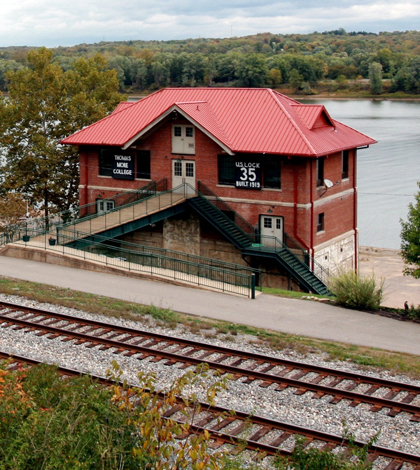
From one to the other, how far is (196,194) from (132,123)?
579cm

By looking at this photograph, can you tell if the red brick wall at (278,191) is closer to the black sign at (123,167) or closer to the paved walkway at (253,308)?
the black sign at (123,167)

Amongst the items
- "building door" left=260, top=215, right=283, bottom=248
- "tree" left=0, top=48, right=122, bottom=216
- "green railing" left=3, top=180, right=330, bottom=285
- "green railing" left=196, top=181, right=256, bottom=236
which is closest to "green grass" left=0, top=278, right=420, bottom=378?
"green railing" left=3, top=180, right=330, bottom=285

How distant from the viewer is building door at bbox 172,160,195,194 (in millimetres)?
37312

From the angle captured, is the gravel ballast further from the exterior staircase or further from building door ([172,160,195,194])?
building door ([172,160,195,194])

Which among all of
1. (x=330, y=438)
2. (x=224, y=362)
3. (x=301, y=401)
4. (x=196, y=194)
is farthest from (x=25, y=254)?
(x=330, y=438)

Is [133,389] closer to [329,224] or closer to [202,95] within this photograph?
[329,224]

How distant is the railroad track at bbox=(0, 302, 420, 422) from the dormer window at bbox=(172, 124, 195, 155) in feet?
52.7

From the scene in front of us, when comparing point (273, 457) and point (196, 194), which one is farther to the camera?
point (196, 194)

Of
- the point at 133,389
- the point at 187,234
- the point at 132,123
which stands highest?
the point at 132,123

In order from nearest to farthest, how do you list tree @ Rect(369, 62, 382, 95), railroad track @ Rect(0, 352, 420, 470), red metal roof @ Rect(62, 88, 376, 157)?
1. railroad track @ Rect(0, 352, 420, 470)
2. red metal roof @ Rect(62, 88, 376, 157)
3. tree @ Rect(369, 62, 382, 95)

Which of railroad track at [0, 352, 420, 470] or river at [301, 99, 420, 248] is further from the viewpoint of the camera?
river at [301, 99, 420, 248]

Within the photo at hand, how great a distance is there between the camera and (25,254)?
1280 inches

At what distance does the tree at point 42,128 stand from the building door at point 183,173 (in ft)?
29.3

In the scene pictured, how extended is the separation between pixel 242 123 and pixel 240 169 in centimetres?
246
